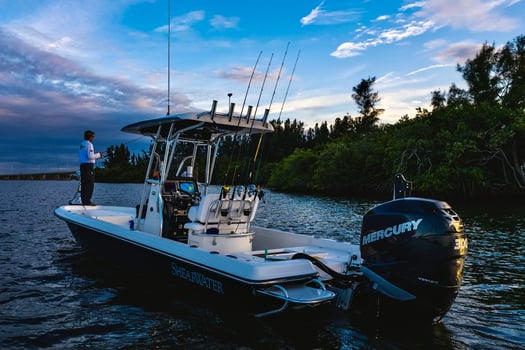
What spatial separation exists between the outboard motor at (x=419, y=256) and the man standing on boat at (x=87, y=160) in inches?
275

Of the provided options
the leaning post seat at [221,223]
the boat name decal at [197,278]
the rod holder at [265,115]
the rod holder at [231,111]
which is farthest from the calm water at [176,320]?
the rod holder at [265,115]

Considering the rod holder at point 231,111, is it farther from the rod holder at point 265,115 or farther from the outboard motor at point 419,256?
the outboard motor at point 419,256

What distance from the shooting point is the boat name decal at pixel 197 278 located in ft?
18.3

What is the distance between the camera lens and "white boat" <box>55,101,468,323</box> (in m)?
4.66

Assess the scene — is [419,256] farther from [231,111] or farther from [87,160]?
[87,160]

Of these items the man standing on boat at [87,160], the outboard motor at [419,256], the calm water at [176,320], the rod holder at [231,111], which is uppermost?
the rod holder at [231,111]

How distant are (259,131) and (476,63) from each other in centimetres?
4387

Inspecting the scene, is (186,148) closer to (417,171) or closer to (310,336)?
(310,336)

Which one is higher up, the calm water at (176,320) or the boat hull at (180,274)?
the boat hull at (180,274)

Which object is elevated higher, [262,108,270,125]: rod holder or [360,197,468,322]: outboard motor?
[262,108,270,125]: rod holder

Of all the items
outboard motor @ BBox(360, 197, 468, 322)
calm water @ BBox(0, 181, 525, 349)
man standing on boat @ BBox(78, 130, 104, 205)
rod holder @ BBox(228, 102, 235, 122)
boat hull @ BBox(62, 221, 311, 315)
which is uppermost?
rod holder @ BBox(228, 102, 235, 122)

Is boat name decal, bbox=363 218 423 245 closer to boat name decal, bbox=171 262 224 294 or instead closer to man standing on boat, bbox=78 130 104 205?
boat name decal, bbox=171 262 224 294

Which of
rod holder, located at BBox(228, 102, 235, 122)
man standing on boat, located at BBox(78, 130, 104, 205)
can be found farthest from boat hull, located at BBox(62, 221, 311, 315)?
rod holder, located at BBox(228, 102, 235, 122)

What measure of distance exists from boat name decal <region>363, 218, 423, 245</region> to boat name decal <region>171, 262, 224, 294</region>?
1.98 meters
